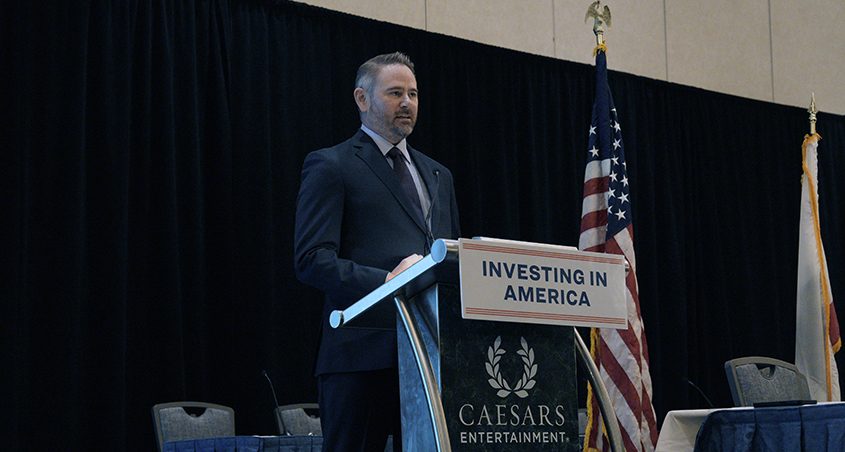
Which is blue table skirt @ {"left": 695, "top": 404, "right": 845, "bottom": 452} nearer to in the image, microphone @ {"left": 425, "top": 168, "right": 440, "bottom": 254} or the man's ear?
microphone @ {"left": 425, "top": 168, "right": 440, "bottom": 254}

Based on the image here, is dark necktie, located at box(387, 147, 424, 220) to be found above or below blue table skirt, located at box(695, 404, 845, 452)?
above

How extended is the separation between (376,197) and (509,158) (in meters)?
4.78

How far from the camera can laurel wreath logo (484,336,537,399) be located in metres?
2.18

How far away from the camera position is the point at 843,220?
9.21m

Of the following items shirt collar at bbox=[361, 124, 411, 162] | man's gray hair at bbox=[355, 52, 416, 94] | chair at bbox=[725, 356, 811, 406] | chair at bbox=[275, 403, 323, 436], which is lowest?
chair at bbox=[275, 403, 323, 436]

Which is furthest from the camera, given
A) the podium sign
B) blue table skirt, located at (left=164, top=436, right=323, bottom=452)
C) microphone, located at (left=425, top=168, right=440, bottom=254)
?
blue table skirt, located at (left=164, top=436, right=323, bottom=452)

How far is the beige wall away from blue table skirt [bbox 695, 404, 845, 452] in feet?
13.1

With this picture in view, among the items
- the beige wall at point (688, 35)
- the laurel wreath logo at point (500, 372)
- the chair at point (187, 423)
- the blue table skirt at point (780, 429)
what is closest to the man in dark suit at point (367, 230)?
the laurel wreath logo at point (500, 372)

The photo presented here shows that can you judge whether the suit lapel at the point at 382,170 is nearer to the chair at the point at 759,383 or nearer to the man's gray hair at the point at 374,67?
the man's gray hair at the point at 374,67

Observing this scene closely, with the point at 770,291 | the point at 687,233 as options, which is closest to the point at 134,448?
the point at 687,233

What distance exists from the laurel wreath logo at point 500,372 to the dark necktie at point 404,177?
63 centimetres

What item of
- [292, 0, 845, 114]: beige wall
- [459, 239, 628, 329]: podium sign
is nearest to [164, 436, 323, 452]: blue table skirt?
[459, 239, 628, 329]: podium sign

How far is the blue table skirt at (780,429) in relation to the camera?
3.62 metres

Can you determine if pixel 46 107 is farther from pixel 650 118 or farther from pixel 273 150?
pixel 650 118
